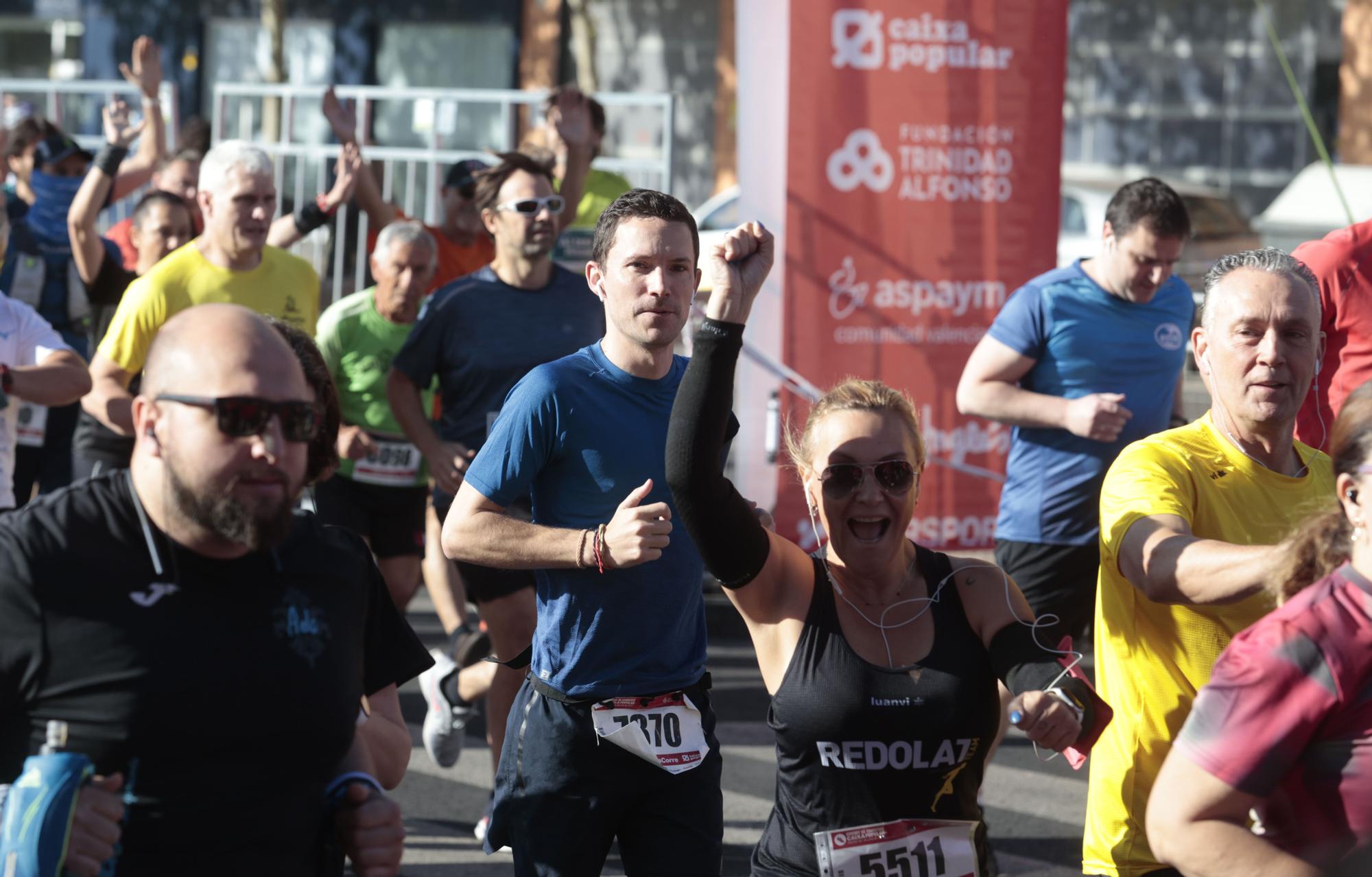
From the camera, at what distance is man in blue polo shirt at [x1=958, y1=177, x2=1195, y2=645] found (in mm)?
5535

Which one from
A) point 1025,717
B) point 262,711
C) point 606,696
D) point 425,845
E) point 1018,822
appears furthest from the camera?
point 1018,822

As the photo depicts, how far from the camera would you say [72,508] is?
2379 mm

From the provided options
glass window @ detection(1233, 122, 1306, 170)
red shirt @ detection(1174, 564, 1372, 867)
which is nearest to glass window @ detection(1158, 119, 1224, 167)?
glass window @ detection(1233, 122, 1306, 170)

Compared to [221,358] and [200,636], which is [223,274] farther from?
[200,636]

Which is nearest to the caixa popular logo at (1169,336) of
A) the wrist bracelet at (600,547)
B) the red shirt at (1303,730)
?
the wrist bracelet at (600,547)

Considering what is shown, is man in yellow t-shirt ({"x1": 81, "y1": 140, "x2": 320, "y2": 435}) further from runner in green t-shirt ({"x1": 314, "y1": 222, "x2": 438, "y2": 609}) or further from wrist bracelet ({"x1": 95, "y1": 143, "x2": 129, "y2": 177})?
wrist bracelet ({"x1": 95, "y1": 143, "x2": 129, "y2": 177})

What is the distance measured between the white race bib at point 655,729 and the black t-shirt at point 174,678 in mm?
1094

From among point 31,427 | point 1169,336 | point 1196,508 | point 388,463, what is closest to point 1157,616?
point 1196,508

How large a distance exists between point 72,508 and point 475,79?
18.8 metres

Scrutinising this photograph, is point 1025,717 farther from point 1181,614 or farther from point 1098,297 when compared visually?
point 1098,297

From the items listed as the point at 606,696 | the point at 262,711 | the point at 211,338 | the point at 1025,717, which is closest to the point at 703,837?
the point at 606,696

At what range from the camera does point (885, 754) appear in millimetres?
2986

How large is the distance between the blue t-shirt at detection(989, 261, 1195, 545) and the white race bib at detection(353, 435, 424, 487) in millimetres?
2303

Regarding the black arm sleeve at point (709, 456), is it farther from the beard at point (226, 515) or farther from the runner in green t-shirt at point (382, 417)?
the runner in green t-shirt at point (382, 417)
